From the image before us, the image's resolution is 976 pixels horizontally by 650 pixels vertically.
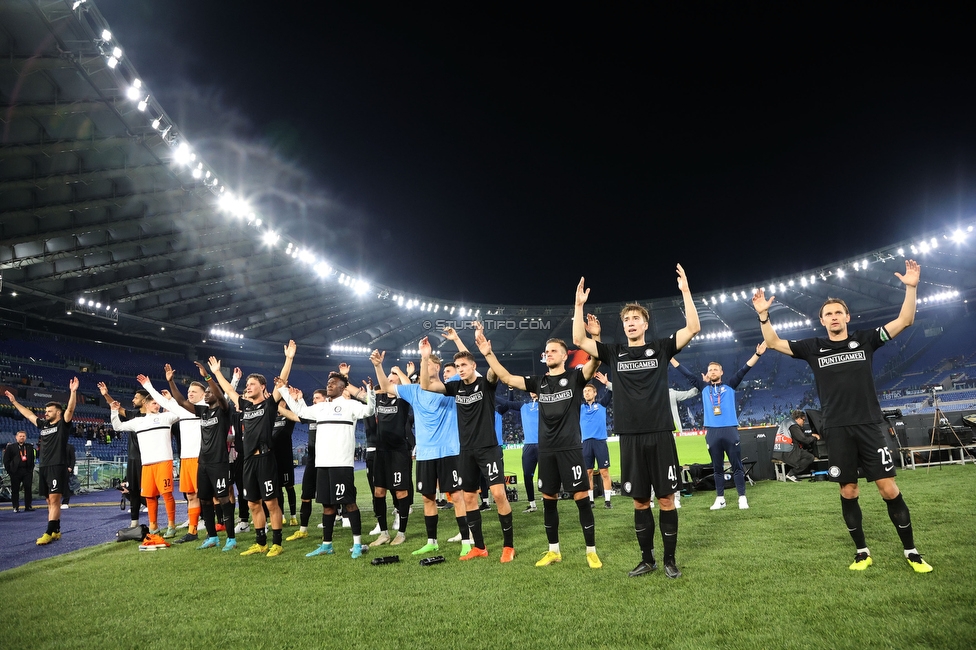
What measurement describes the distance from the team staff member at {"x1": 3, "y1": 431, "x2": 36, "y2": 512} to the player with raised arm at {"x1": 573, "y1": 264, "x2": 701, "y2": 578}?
17.2 metres

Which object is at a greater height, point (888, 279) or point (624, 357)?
point (888, 279)

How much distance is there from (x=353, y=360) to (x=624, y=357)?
49.3 m

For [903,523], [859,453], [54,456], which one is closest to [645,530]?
[859,453]

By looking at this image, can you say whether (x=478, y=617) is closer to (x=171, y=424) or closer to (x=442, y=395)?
(x=442, y=395)

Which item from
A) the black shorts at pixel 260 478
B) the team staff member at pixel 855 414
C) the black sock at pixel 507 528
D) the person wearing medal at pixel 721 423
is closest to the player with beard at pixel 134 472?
the black shorts at pixel 260 478

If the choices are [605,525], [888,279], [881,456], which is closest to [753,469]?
[605,525]

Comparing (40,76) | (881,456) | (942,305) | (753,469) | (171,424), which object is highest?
(40,76)

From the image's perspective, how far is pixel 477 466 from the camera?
674cm

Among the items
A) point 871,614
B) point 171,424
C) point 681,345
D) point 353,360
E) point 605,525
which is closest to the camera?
point 871,614

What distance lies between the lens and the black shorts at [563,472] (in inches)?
235

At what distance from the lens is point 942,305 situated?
43.9 meters

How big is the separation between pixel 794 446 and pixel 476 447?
975 cm

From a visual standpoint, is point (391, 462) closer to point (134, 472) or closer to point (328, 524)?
point (328, 524)

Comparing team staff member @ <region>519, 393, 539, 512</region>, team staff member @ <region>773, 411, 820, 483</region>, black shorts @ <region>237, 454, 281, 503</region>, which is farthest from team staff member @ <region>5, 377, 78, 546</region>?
team staff member @ <region>773, 411, 820, 483</region>
